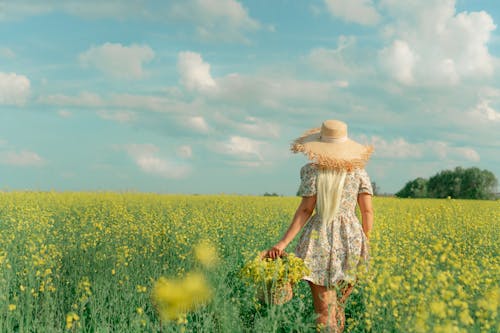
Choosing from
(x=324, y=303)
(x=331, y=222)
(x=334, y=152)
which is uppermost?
(x=334, y=152)

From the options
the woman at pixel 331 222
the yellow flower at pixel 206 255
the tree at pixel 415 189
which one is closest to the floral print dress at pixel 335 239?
the woman at pixel 331 222

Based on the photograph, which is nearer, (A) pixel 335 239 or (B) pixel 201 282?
(B) pixel 201 282

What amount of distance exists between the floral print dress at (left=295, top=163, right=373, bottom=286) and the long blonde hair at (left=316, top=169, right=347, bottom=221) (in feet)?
0.16

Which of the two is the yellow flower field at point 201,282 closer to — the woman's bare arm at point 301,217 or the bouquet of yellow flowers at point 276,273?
the bouquet of yellow flowers at point 276,273

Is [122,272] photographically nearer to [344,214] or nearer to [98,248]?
[98,248]

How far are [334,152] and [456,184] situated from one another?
169 ft

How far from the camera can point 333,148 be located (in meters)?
4.26

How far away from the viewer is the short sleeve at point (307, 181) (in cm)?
419

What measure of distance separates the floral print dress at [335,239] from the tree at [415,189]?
46.3 metres

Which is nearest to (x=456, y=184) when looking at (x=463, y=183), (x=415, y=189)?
(x=463, y=183)

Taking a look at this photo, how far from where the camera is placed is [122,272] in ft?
18.9

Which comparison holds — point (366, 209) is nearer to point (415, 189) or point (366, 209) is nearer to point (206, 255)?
point (206, 255)

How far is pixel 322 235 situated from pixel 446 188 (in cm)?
5202

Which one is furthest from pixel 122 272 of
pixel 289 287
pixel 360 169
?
pixel 360 169
